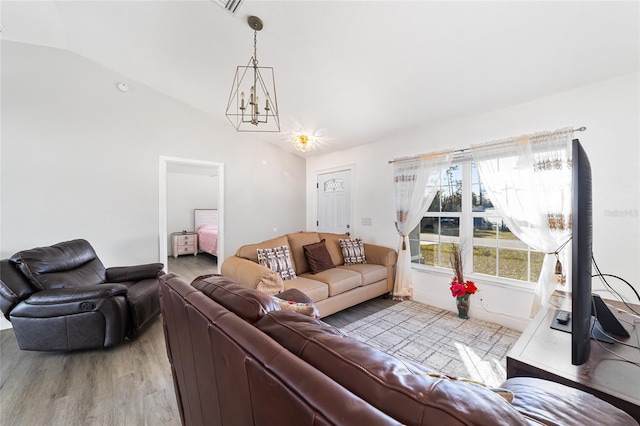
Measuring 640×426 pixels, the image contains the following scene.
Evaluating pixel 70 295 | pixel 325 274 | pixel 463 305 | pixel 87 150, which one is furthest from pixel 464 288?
pixel 87 150

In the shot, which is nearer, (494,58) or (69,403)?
(69,403)

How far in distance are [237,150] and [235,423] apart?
13.5 ft

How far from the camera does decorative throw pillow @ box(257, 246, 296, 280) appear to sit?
288 centimetres

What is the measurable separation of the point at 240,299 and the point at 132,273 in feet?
8.92

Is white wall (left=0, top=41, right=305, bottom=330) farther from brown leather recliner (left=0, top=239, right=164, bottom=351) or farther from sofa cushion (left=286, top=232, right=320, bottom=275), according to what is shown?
sofa cushion (left=286, top=232, right=320, bottom=275)

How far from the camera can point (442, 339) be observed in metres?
2.46

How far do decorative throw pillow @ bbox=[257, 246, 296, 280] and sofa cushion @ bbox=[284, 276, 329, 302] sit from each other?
138mm

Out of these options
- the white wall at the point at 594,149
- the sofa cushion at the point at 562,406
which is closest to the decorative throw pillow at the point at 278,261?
the white wall at the point at 594,149

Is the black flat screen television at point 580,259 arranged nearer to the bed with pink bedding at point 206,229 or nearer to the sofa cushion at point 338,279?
the sofa cushion at point 338,279

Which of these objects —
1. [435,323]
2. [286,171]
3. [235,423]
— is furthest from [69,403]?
[286,171]

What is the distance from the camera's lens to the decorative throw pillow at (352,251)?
3.63 metres

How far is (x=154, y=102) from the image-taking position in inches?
139

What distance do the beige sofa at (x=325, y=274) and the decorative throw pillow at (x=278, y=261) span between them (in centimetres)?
9

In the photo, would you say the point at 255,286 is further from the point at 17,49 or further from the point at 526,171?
the point at 17,49
